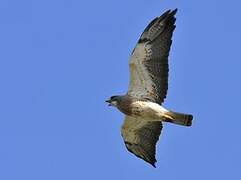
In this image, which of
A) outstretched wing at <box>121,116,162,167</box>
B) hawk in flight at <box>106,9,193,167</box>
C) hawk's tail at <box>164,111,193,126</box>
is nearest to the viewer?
hawk's tail at <box>164,111,193,126</box>

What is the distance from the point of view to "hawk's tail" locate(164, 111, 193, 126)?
666 inches

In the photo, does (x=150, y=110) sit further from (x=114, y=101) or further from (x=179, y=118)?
(x=114, y=101)

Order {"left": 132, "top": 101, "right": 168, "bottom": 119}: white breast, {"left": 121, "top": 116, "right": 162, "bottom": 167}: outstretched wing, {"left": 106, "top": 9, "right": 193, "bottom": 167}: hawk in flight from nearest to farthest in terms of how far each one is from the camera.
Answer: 1. {"left": 132, "top": 101, "right": 168, "bottom": 119}: white breast
2. {"left": 106, "top": 9, "right": 193, "bottom": 167}: hawk in flight
3. {"left": 121, "top": 116, "right": 162, "bottom": 167}: outstretched wing

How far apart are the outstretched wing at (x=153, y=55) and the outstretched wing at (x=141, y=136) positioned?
798 millimetres

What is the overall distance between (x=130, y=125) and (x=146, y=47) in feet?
6.79

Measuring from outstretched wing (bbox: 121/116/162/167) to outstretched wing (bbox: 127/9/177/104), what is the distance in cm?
80

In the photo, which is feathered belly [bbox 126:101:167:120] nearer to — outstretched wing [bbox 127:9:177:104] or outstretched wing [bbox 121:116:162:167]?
outstretched wing [bbox 127:9:177:104]

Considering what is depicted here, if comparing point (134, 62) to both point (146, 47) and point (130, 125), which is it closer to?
point (146, 47)

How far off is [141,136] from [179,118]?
1.72m

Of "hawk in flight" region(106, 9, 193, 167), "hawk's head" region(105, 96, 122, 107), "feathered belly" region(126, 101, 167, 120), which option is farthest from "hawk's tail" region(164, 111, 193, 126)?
"hawk's head" region(105, 96, 122, 107)

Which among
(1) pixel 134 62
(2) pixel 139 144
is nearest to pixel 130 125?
(2) pixel 139 144

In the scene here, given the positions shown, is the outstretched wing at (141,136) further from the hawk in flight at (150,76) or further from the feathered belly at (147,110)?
the feathered belly at (147,110)

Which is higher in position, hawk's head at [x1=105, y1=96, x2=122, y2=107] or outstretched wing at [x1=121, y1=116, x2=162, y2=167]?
hawk's head at [x1=105, y1=96, x2=122, y2=107]

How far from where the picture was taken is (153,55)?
17547mm
